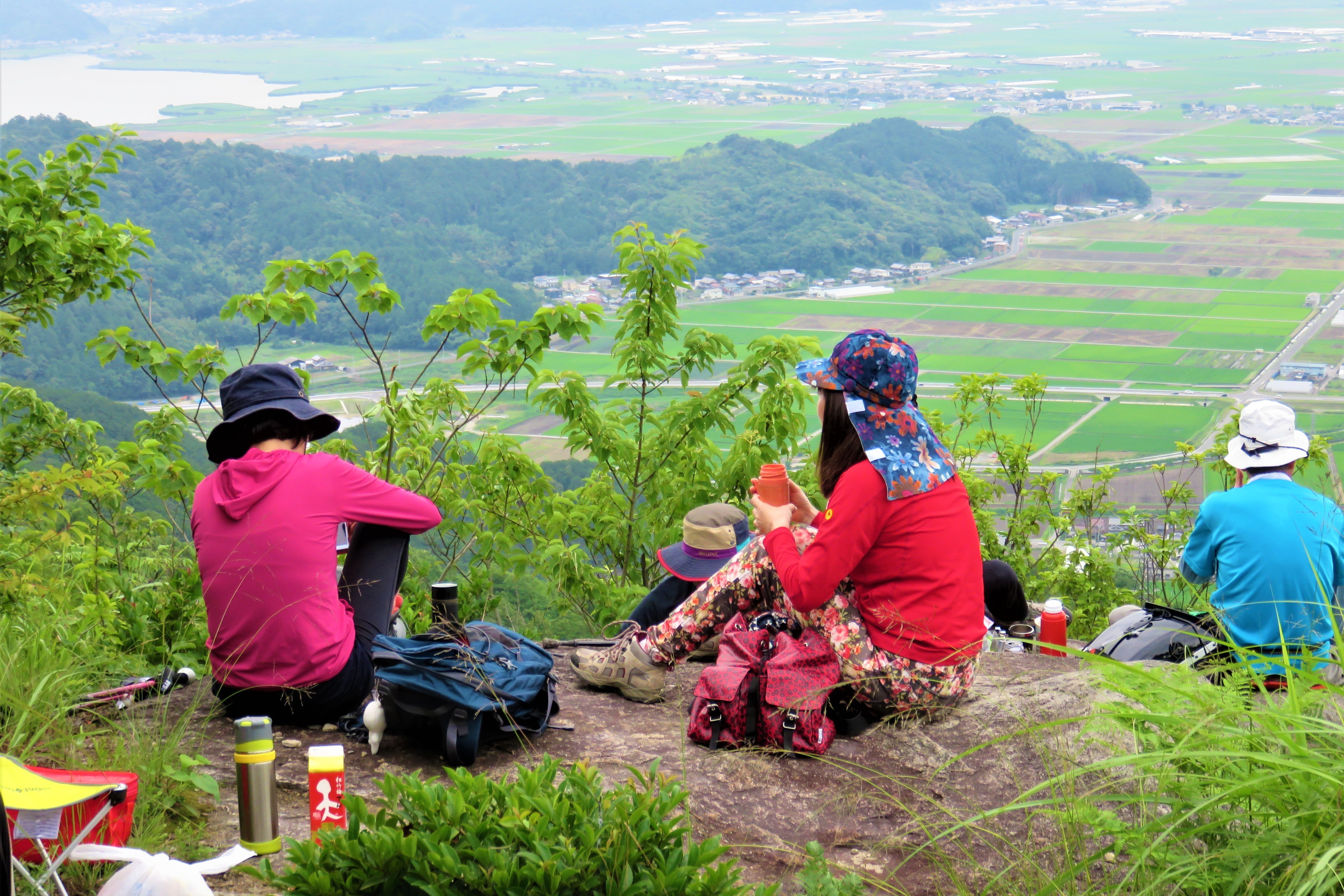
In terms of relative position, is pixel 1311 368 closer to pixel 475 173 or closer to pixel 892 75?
pixel 475 173

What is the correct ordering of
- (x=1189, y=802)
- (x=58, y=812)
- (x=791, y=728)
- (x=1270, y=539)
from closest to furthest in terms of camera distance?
1. (x=1189, y=802)
2. (x=58, y=812)
3. (x=791, y=728)
4. (x=1270, y=539)

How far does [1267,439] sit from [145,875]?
132 inches

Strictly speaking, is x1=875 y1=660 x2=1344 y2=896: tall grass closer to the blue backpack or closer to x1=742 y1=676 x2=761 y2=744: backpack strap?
x1=742 y1=676 x2=761 y2=744: backpack strap

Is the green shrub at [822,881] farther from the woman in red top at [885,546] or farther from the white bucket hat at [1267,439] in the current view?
the white bucket hat at [1267,439]

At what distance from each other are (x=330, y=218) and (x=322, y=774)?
51.7 m

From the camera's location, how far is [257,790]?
2293 millimetres

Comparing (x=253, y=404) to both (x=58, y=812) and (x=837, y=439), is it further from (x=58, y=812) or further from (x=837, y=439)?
(x=837, y=439)

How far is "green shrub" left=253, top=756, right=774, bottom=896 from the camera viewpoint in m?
1.71

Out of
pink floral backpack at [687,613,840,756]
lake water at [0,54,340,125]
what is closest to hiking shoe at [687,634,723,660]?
pink floral backpack at [687,613,840,756]

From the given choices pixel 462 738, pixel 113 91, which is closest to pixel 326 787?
pixel 462 738

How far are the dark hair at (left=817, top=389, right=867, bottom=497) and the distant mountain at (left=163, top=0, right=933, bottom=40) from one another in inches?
7347

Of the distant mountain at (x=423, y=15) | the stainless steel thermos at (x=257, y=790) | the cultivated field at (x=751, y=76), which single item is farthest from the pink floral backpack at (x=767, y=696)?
the distant mountain at (x=423, y=15)

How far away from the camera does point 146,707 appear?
10.0ft

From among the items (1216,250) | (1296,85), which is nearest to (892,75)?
(1296,85)
